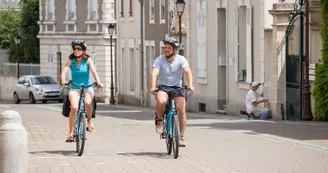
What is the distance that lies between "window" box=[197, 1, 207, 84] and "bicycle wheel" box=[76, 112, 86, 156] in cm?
2211

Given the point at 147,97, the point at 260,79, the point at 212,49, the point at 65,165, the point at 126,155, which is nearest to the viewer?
the point at 65,165

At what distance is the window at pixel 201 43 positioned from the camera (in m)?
39.4

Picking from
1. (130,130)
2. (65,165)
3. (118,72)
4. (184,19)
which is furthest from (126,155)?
(118,72)

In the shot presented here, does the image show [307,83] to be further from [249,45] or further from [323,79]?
[249,45]

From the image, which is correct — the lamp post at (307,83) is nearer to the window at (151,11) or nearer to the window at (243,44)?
the window at (243,44)

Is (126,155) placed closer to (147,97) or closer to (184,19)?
(184,19)

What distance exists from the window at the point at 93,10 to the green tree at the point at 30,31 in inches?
567

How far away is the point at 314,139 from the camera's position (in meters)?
19.9

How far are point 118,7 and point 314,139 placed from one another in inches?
1513

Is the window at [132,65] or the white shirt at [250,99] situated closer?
the white shirt at [250,99]

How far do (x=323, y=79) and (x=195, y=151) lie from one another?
9.52m

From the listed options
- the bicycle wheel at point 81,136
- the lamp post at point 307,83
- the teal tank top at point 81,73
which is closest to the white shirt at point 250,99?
the lamp post at point 307,83

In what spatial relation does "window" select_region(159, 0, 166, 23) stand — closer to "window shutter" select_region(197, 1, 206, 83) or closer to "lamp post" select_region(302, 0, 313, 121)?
"window shutter" select_region(197, 1, 206, 83)

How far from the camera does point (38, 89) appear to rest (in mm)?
57281
